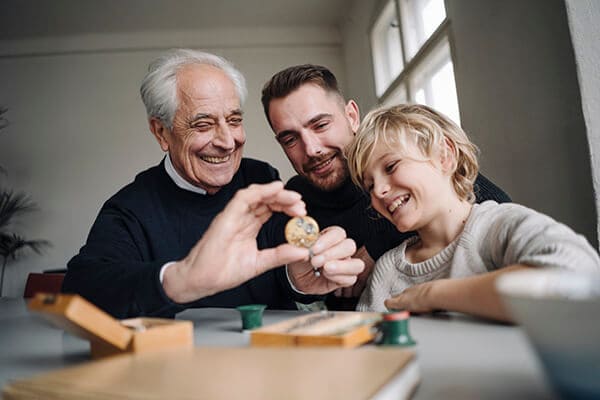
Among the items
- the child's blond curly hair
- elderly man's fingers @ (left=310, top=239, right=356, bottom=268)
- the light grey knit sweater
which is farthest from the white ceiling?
elderly man's fingers @ (left=310, top=239, right=356, bottom=268)

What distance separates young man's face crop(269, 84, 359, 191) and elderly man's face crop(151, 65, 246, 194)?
0.28m

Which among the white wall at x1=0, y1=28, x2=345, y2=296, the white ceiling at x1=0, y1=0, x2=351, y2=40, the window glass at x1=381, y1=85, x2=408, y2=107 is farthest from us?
the white wall at x1=0, y1=28, x2=345, y2=296

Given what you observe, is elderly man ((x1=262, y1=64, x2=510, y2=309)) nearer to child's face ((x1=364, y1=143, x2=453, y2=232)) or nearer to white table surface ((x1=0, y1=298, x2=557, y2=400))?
child's face ((x1=364, y1=143, x2=453, y2=232))

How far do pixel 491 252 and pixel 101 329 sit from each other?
909 millimetres

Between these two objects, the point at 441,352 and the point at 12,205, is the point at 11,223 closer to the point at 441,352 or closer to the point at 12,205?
the point at 12,205

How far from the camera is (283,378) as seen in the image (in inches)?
18.3

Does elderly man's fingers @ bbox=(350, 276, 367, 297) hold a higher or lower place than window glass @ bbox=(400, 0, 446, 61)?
lower

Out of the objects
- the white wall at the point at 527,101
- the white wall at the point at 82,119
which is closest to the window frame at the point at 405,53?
the white wall at the point at 527,101

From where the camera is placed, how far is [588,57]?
1616mm

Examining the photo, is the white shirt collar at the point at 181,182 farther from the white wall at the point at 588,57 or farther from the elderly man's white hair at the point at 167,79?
the white wall at the point at 588,57

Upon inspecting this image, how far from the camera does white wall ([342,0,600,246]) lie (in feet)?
6.13

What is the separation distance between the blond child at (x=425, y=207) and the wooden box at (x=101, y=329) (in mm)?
531

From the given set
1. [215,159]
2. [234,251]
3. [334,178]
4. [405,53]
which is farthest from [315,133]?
[405,53]

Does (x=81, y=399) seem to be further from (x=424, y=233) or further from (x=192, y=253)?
(x=424, y=233)
